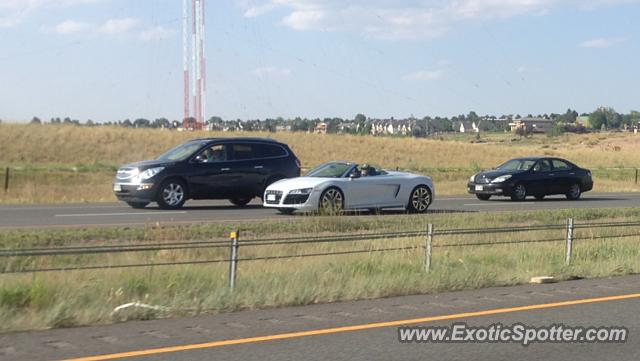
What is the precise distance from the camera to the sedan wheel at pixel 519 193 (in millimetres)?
28634

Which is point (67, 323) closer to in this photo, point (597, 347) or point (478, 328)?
point (478, 328)

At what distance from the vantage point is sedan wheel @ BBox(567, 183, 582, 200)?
99.1 feet

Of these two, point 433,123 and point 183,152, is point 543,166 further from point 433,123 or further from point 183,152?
point 433,123

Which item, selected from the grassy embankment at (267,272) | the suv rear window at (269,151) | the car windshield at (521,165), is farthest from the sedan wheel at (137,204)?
the car windshield at (521,165)

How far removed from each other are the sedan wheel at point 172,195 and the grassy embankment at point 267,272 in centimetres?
355

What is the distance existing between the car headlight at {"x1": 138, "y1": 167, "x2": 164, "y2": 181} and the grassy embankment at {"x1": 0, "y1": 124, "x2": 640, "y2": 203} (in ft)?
38.5

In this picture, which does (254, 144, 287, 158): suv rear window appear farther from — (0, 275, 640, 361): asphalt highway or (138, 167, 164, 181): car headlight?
(0, 275, 640, 361): asphalt highway

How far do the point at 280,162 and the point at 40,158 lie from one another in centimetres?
3414

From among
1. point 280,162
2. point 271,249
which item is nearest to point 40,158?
point 280,162

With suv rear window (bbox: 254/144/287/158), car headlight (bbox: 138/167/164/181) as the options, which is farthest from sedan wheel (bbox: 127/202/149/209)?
suv rear window (bbox: 254/144/287/158)

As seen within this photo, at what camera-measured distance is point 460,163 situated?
62.2m

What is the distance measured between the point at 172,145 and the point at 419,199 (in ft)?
135

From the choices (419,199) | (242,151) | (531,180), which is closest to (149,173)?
(242,151)

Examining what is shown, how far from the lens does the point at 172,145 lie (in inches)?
2445
